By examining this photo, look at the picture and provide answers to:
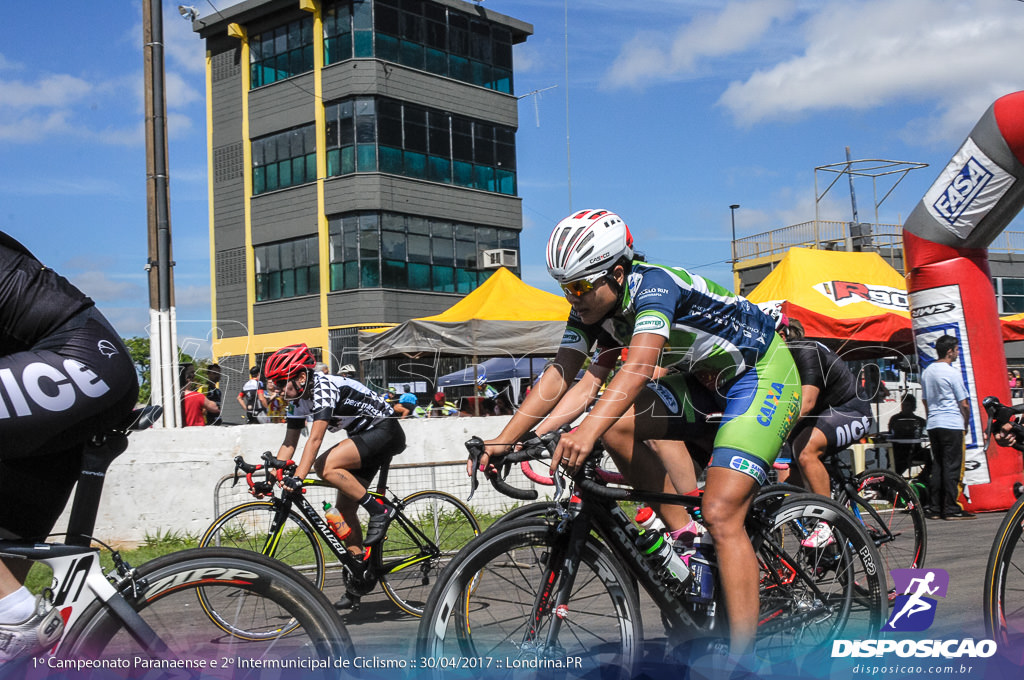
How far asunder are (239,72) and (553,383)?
33.9 metres

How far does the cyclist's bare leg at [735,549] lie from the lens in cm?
363

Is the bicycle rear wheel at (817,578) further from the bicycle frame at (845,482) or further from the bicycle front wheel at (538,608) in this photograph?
the bicycle frame at (845,482)

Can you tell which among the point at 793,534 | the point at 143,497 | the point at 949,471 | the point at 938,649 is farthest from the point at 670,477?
the point at 949,471

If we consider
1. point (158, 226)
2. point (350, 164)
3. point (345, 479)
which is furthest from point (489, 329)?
point (350, 164)

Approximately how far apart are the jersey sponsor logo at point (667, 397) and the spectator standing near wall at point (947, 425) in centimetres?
749

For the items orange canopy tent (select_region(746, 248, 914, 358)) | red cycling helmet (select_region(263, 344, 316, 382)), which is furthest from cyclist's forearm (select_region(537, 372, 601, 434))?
orange canopy tent (select_region(746, 248, 914, 358))

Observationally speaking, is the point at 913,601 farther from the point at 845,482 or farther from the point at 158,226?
the point at 158,226

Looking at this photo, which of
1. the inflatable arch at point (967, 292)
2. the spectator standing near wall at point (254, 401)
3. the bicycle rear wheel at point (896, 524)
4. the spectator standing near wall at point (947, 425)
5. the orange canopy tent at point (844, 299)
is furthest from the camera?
the orange canopy tent at point (844, 299)

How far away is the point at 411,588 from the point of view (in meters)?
6.48

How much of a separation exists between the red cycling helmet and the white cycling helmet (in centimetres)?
308

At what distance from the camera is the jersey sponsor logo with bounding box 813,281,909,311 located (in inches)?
585

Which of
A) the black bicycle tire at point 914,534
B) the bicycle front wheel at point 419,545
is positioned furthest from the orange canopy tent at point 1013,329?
the bicycle front wheel at point 419,545

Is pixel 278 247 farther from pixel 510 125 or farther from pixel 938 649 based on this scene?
pixel 938 649

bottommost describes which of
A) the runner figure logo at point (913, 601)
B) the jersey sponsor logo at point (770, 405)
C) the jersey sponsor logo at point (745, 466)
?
the runner figure logo at point (913, 601)
